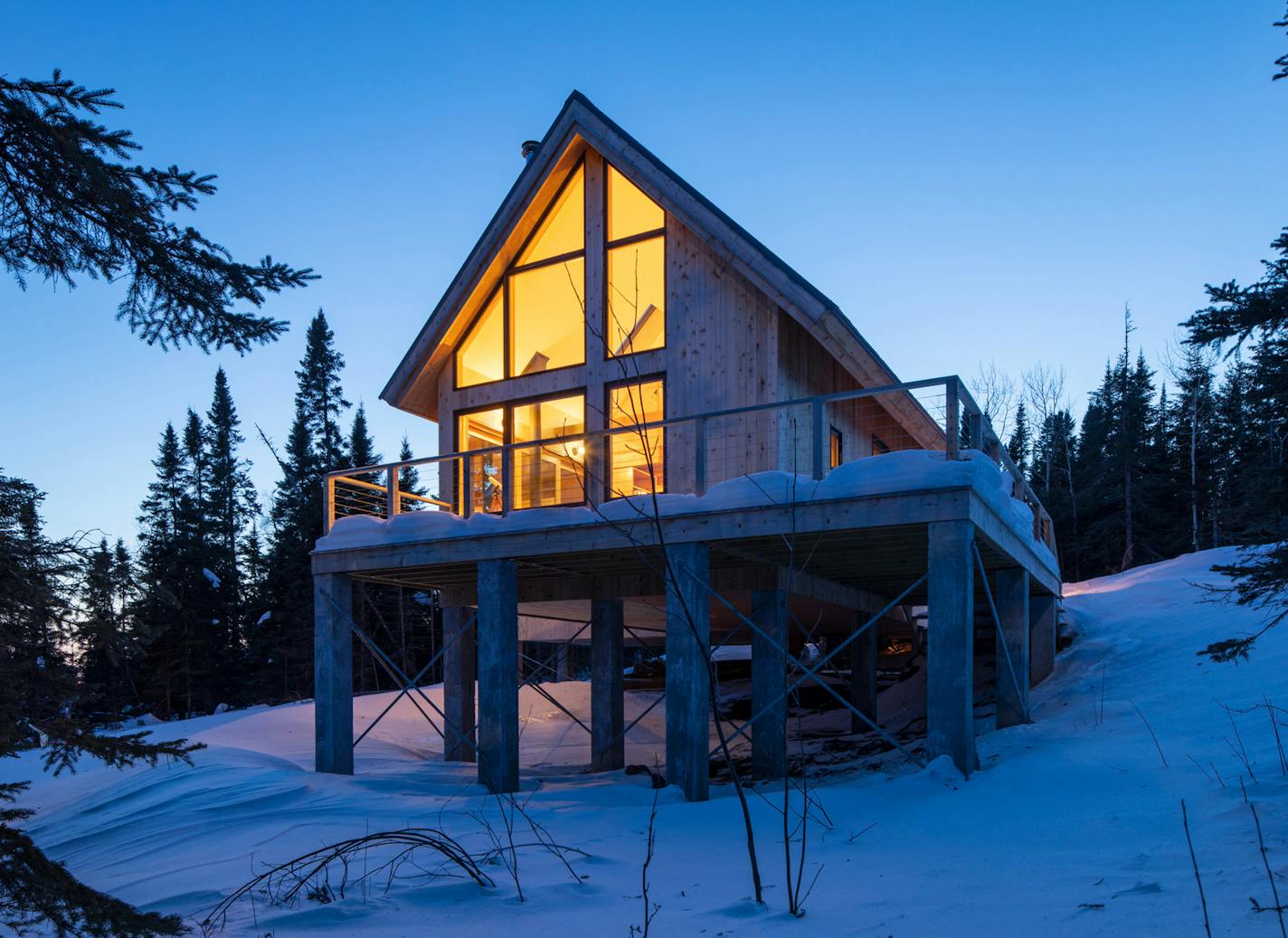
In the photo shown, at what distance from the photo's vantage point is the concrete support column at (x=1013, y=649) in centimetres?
1320

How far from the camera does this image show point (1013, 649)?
45.6 ft

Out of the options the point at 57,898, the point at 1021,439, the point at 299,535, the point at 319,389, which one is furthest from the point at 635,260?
the point at 1021,439

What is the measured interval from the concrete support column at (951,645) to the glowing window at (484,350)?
898 cm

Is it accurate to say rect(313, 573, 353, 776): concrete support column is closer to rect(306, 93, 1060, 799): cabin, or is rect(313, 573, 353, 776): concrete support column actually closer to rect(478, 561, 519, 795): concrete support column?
rect(306, 93, 1060, 799): cabin

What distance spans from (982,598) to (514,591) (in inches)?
376

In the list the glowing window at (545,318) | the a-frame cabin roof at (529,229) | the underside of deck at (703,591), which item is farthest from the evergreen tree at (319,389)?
the glowing window at (545,318)

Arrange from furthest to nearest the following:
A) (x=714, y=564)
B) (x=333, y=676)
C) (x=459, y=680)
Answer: (x=459, y=680) → (x=714, y=564) → (x=333, y=676)

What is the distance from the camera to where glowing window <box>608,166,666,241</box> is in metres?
14.5

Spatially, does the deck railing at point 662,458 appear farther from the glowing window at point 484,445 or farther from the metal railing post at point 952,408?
the metal railing post at point 952,408

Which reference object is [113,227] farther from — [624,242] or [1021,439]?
[1021,439]

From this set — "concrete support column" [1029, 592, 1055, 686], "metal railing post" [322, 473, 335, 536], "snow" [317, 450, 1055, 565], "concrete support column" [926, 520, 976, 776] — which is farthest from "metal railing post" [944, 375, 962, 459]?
"concrete support column" [1029, 592, 1055, 686]

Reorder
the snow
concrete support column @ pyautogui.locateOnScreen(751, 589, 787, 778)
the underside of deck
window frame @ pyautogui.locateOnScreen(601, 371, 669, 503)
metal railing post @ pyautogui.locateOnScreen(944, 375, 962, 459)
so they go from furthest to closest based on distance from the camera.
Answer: window frame @ pyautogui.locateOnScreen(601, 371, 669, 503) → concrete support column @ pyautogui.locateOnScreen(751, 589, 787, 778) → the snow → metal railing post @ pyautogui.locateOnScreen(944, 375, 962, 459) → the underside of deck

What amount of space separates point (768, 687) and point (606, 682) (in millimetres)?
3553

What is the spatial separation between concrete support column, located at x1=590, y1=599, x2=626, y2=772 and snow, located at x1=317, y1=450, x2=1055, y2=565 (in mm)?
3763
